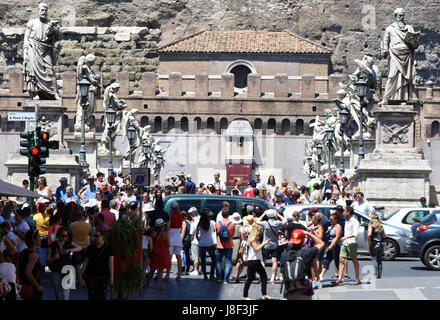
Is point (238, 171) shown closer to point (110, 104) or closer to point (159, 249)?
point (110, 104)

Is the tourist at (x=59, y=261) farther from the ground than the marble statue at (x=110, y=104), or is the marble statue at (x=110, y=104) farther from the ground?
the marble statue at (x=110, y=104)

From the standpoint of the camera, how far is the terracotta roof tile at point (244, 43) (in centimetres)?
7338

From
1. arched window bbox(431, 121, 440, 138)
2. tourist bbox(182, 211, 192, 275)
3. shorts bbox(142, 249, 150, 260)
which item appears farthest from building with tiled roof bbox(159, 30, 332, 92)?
shorts bbox(142, 249, 150, 260)

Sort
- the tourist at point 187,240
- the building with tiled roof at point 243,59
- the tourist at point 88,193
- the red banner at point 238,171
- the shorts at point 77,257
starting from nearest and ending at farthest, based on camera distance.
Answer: the shorts at point 77,257 < the tourist at point 187,240 < the tourist at point 88,193 < the red banner at point 238,171 < the building with tiled roof at point 243,59

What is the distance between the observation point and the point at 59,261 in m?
13.2

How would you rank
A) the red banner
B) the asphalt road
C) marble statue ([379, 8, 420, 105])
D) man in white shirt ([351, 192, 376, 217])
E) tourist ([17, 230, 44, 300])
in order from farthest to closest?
the red banner < marble statue ([379, 8, 420, 105]) < man in white shirt ([351, 192, 376, 217]) < the asphalt road < tourist ([17, 230, 44, 300])

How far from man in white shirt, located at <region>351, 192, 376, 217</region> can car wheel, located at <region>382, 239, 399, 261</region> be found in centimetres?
73

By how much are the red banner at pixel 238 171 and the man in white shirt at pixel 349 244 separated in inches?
1953

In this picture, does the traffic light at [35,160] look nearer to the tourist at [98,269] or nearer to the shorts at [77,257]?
the shorts at [77,257]

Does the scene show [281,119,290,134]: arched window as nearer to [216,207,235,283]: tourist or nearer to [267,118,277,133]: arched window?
Answer: [267,118,277,133]: arched window

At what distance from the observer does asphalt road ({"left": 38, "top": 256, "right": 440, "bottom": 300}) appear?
47.5ft

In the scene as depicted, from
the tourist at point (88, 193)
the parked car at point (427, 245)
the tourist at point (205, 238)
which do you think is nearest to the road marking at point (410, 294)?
the parked car at point (427, 245)

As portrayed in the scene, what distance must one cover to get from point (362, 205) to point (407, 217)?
1.03 m
